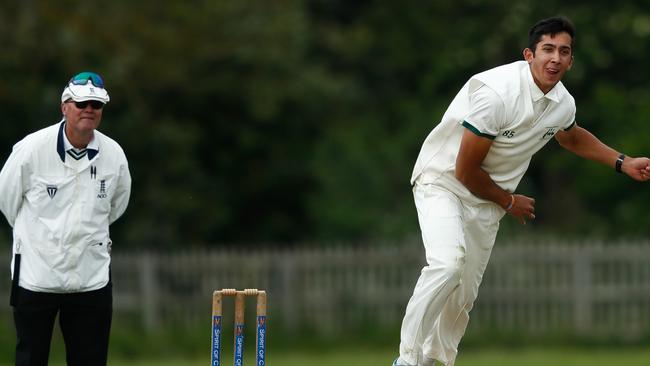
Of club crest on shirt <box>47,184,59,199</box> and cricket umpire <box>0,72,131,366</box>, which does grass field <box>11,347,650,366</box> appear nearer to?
cricket umpire <box>0,72,131,366</box>

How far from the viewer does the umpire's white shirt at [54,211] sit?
7160 millimetres

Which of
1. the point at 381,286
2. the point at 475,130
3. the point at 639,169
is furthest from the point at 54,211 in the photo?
the point at 381,286

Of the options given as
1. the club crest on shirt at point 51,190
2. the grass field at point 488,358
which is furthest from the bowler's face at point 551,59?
the grass field at point 488,358

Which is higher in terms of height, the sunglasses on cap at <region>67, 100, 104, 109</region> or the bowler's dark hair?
the bowler's dark hair

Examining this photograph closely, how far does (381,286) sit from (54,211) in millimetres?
9352

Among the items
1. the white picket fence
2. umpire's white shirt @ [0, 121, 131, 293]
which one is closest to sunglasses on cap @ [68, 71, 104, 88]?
umpire's white shirt @ [0, 121, 131, 293]

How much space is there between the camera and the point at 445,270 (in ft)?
23.7

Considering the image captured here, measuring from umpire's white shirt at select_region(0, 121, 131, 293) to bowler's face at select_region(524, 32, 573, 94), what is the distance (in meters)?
2.47

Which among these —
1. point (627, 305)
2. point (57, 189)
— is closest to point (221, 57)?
point (627, 305)

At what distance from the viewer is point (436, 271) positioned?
7.24 metres

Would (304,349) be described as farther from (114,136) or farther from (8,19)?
(8,19)

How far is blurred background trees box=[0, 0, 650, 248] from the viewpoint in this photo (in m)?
19.5

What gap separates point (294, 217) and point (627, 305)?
7.59 metres

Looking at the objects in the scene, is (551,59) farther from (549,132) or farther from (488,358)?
(488,358)
